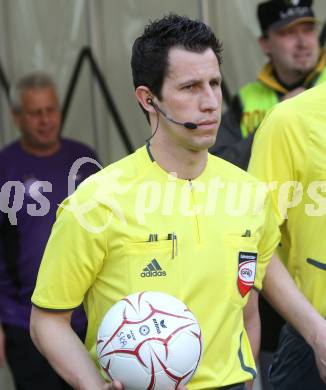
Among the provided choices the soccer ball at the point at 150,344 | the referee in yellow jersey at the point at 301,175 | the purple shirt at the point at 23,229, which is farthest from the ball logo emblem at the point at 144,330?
the purple shirt at the point at 23,229

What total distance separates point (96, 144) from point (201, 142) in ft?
11.5

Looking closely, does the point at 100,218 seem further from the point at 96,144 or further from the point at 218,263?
the point at 96,144

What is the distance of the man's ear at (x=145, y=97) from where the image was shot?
11.9 feet

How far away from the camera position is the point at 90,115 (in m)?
6.98

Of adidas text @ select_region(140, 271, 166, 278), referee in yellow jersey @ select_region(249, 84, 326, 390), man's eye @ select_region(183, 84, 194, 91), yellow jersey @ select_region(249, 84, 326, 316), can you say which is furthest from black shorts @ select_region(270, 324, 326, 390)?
man's eye @ select_region(183, 84, 194, 91)

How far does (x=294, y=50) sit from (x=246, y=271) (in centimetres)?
247

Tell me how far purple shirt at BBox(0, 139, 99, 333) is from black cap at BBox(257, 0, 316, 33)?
1.27m

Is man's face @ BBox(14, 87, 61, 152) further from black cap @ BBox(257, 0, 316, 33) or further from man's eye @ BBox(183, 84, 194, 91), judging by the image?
man's eye @ BBox(183, 84, 194, 91)

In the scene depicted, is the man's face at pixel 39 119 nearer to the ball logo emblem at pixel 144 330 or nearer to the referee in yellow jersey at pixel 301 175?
the referee in yellow jersey at pixel 301 175

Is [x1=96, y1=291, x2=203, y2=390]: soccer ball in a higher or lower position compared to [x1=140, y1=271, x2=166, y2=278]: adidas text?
lower

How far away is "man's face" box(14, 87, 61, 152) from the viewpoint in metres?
6.21

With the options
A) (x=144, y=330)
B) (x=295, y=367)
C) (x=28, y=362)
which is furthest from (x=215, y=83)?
(x=28, y=362)

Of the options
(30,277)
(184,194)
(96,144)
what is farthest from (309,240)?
(96,144)

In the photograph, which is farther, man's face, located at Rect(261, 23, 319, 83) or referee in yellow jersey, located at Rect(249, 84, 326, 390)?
man's face, located at Rect(261, 23, 319, 83)
